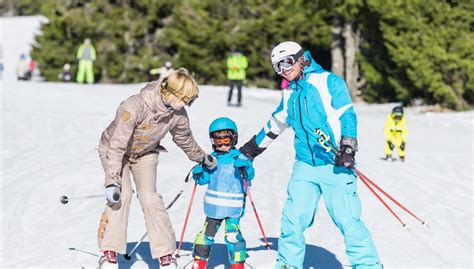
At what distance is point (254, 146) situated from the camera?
6.73 meters

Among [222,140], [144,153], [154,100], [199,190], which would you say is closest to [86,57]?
[199,190]

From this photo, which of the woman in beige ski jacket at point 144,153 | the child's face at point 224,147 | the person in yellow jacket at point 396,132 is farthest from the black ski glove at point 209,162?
the person in yellow jacket at point 396,132

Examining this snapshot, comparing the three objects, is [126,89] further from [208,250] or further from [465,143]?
[208,250]

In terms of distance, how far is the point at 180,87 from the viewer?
602cm

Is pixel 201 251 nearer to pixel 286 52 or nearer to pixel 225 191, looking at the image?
pixel 225 191

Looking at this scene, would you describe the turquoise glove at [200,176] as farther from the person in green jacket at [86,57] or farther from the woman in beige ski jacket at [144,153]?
the person in green jacket at [86,57]

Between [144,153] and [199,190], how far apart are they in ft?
16.2

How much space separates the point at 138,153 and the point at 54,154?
27.4 ft

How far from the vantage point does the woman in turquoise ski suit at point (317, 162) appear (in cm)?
618

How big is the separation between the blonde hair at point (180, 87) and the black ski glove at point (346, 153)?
1092mm

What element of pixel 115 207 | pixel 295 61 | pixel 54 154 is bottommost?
pixel 54 154

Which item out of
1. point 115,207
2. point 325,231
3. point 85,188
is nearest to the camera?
point 115,207

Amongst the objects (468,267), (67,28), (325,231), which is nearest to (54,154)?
(325,231)

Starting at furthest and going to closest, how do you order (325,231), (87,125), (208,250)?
(87,125) < (325,231) < (208,250)
